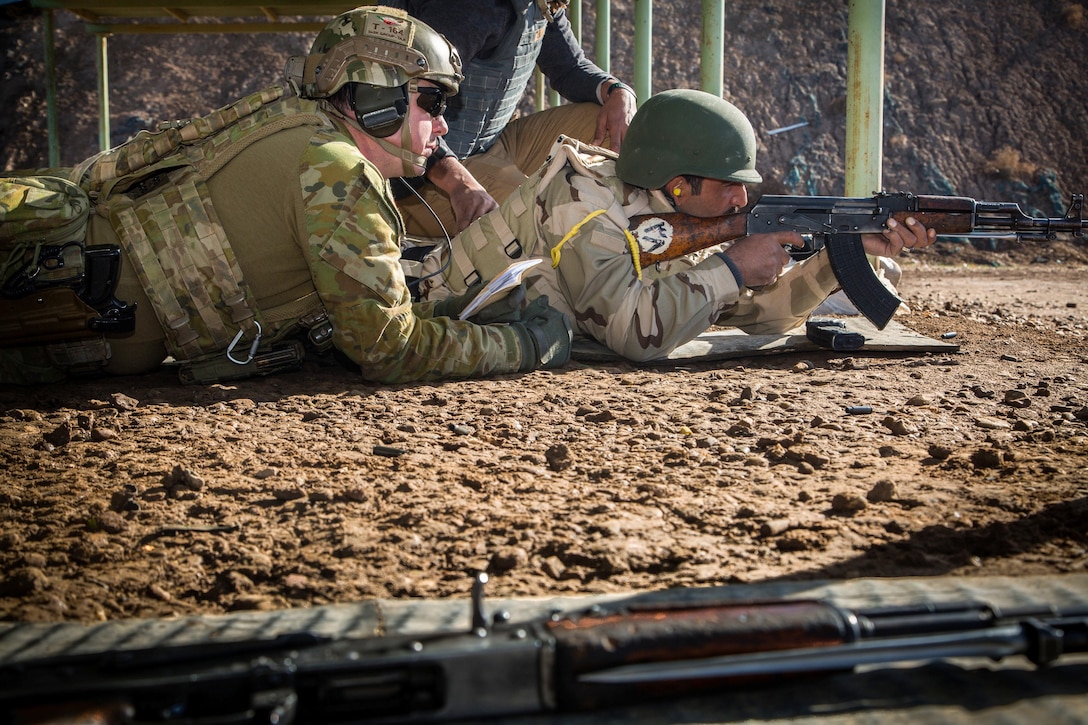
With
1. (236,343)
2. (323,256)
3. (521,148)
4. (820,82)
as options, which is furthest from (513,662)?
(820,82)

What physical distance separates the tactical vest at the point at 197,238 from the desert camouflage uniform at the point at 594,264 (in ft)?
2.79

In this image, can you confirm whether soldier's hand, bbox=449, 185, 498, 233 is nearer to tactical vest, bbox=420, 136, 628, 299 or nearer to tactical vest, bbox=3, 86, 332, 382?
tactical vest, bbox=420, 136, 628, 299

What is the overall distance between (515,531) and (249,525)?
60 centimetres

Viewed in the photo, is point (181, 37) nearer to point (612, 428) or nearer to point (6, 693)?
point (612, 428)

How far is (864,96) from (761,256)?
159cm

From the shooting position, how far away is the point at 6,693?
1.33 metres

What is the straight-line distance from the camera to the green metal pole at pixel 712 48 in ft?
19.6

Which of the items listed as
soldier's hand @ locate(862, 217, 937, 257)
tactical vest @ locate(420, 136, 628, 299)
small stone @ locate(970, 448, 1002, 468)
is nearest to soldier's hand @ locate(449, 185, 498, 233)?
tactical vest @ locate(420, 136, 628, 299)

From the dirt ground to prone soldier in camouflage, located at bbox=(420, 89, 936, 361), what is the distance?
0.26 metres

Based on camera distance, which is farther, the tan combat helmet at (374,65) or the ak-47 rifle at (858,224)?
the ak-47 rifle at (858,224)

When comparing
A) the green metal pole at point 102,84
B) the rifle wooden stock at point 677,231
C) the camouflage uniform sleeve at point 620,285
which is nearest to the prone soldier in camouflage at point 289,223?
the camouflage uniform sleeve at point 620,285

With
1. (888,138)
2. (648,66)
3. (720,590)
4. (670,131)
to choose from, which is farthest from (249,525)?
(888,138)

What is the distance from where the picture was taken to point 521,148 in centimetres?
599

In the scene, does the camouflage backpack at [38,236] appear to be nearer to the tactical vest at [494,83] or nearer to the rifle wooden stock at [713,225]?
the rifle wooden stock at [713,225]
